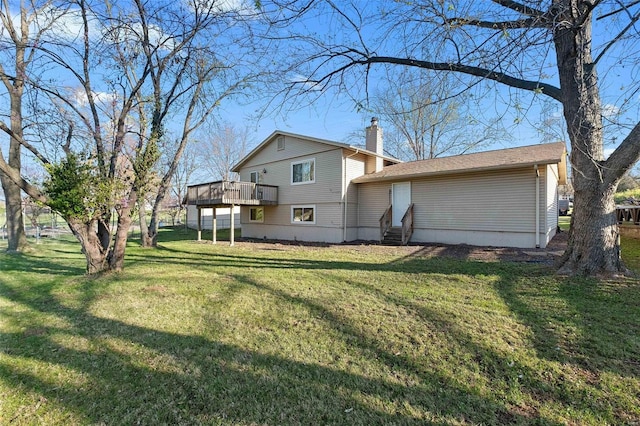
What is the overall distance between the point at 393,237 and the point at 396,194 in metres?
2.06

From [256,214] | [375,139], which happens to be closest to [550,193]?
[375,139]

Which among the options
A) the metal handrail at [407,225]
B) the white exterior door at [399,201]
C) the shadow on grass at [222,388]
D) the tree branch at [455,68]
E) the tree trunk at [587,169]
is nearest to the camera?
the shadow on grass at [222,388]

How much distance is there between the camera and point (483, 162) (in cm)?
1177

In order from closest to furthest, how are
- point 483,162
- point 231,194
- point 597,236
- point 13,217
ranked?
point 597,236
point 13,217
point 483,162
point 231,194

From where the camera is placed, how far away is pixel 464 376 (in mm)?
2695

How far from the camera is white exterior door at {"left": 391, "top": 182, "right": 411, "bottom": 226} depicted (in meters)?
13.6

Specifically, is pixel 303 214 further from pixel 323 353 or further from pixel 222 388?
pixel 222 388

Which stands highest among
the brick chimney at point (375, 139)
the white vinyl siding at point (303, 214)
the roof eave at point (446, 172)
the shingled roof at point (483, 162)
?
the brick chimney at point (375, 139)

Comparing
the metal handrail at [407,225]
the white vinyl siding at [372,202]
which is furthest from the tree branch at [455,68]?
the white vinyl siding at [372,202]

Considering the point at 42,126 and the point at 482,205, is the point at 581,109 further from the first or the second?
the point at 42,126

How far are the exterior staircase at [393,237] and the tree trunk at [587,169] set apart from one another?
7.01 m

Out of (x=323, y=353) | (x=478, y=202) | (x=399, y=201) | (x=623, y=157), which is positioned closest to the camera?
(x=323, y=353)

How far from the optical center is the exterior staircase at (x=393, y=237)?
12.9 metres

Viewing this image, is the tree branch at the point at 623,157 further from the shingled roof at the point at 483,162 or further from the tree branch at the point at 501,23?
the shingled roof at the point at 483,162
